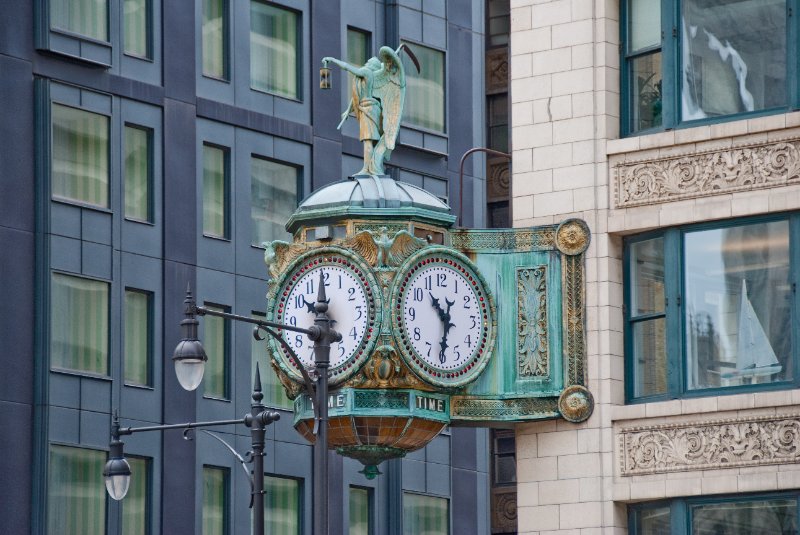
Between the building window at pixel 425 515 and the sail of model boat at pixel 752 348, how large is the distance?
110 feet

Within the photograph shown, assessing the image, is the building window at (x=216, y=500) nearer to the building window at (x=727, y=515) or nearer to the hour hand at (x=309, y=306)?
the hour hand at (x=309, y=306)

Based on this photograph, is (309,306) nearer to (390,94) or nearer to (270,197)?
(390,94)

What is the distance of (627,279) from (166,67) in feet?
95.8

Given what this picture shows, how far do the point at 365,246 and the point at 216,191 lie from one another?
2980 centimetres

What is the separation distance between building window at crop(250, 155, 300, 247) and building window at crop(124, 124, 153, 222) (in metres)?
3.10

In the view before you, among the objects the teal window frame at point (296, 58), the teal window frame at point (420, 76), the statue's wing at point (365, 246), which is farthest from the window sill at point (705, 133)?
the teal window frame at point (420, 76)

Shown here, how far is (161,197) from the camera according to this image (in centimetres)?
5466

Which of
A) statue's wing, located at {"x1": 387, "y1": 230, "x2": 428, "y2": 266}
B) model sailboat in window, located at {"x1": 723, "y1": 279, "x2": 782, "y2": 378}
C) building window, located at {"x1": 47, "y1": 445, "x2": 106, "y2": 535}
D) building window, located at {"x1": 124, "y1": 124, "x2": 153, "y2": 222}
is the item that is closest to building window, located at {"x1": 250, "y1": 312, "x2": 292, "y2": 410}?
building window, located at {"x1": 124, "y1": 124, "x2": 153, "y2": 222}

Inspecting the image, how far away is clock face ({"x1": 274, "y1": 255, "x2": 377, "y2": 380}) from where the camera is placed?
26.7 metres

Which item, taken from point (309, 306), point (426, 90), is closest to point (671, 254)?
point (309, 306)

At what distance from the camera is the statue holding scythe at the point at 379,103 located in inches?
1086


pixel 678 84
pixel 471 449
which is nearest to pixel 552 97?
pixel 678 84

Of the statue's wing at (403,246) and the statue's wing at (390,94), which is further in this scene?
the statue's wing at (390,94)

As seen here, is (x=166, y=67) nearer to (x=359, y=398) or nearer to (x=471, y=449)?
(x=471, y=449)
